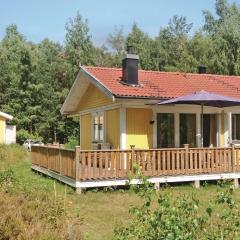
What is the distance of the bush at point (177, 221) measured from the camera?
4746 mm

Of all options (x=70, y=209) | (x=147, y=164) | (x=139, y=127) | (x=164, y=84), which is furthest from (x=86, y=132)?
(x=70, y=209)

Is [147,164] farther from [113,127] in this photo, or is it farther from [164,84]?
[164,84]

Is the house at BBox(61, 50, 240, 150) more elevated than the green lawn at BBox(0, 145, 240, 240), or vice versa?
the house at BBox(61, 50, 240, 150)

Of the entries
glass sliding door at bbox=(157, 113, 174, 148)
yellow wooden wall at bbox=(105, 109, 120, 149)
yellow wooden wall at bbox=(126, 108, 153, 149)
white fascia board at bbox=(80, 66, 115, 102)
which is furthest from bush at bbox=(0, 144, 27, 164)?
glass sliding door at bbox=(157, 113, 174, 148)

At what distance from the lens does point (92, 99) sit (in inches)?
784

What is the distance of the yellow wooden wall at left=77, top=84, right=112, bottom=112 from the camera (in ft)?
60.1

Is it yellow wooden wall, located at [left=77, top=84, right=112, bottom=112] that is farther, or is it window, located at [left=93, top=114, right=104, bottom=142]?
window, located at [left=93, top=114, right=104, bottom=142]

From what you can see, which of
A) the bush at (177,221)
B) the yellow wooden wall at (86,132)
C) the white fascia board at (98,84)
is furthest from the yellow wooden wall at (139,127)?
the bush at (177,221)

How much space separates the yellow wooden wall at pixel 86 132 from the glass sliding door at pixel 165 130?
4.50 meters

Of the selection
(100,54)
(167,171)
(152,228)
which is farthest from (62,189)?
(100,54)

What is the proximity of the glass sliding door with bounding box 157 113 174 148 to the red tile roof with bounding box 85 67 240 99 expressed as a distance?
87 cm

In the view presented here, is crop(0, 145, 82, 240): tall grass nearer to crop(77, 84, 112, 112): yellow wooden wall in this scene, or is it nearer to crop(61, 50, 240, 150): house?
crop(61, 50, 240, 150): house

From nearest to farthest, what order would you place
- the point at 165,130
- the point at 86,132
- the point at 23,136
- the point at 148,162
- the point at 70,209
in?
the point at 70,209 < the point at 148,162 < the point at 165,130 < the point at 86,132 < the point at 23,136

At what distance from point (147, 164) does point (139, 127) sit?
2.73m
